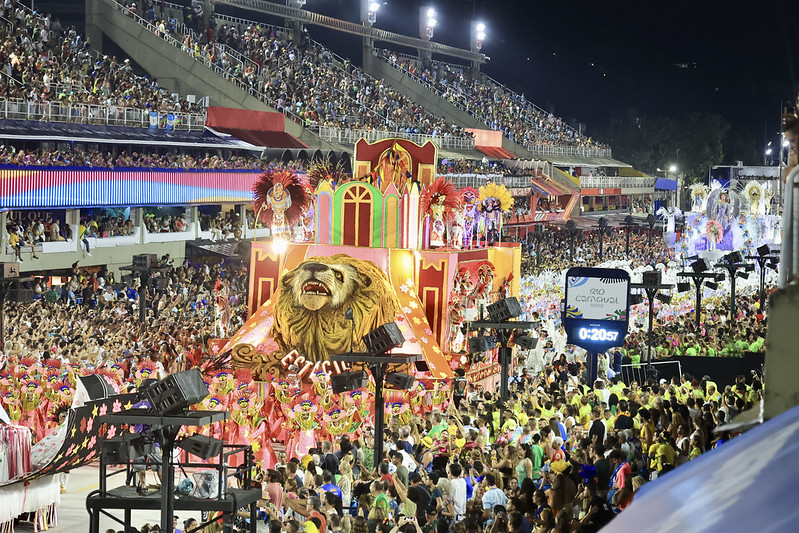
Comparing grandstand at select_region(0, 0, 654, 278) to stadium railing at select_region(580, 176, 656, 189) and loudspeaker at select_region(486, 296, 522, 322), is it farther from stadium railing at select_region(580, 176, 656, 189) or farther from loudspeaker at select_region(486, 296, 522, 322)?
loudspeaker at select_region(486, 296, 522, 322)

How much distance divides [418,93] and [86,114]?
32060 mm

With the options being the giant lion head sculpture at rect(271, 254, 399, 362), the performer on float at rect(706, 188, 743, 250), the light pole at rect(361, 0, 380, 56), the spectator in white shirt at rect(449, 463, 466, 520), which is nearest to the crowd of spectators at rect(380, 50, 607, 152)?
the light pole at rect(361, 0, 380, 56)

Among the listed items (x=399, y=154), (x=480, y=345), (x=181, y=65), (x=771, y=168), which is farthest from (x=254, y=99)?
(x=771, y=168)

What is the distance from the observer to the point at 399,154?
2520 cm

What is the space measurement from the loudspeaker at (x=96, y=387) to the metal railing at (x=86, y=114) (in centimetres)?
1883

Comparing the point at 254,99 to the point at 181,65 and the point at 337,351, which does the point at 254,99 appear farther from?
the point at 337,351

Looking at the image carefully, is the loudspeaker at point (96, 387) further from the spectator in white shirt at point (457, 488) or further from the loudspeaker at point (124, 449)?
the spectator in white shirt at point (457, 488)

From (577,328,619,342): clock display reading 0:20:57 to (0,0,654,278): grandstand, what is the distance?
36.4 ft

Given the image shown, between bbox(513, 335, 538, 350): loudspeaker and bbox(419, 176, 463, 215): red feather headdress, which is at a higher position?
bbox(419, 176, 463, 215): red feather headdress

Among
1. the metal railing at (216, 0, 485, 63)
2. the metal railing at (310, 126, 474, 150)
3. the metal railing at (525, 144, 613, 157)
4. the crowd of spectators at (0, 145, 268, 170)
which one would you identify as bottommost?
the crowd of spectators at (0, 145, 268, 170)

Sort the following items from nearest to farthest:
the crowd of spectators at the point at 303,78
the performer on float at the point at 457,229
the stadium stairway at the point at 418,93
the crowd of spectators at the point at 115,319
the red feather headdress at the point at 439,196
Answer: the crowd of spectators at the point at 115,319
the red feather headdress at the point at 439,196
the performer on float at the point at 457,229
the crowd of spectators at the point at 303,78
the stadium stairway at the point at 418,93

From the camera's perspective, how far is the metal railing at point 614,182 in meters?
71.1

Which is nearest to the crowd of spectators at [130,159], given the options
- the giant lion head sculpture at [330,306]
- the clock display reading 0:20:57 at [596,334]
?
the giant lion head sculpture at [330,306]

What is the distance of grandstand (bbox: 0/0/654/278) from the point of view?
34.0 meters
